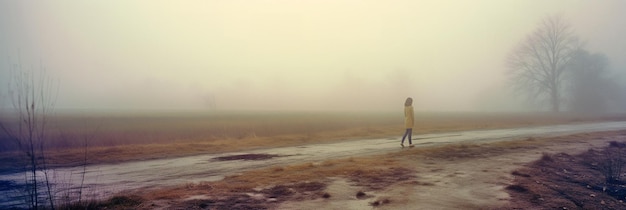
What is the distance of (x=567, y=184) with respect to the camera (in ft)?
31.7

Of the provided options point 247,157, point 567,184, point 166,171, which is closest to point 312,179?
point 166,171

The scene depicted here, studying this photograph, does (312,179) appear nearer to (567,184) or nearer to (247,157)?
(247,157)

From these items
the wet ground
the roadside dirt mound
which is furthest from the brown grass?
the wet ground

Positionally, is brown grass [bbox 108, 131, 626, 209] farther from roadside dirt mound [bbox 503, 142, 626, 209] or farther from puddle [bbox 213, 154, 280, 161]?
puddle [bbox 213, 154, 280, 161]

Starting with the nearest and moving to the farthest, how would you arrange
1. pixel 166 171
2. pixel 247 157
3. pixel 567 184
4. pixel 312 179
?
pixel 567 184 → pixel 312 179 → pixel 166 171 → pixel 247 157

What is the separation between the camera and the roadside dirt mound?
7.79m

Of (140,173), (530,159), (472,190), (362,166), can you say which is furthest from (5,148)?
(530,159)

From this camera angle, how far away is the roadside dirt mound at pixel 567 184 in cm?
779

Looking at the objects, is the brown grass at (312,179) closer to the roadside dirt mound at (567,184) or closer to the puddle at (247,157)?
the roadside dirt mound at (567,184)

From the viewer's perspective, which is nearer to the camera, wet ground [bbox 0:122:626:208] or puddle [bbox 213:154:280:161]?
wet ground [bbox 0:122:626:208]

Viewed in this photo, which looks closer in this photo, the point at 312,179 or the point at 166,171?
the point at 312,179

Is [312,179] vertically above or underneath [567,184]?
above

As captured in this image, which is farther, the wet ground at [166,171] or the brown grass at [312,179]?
the wet ground at [166,171]

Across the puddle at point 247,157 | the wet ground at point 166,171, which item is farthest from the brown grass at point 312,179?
the puddle at point 247,157
